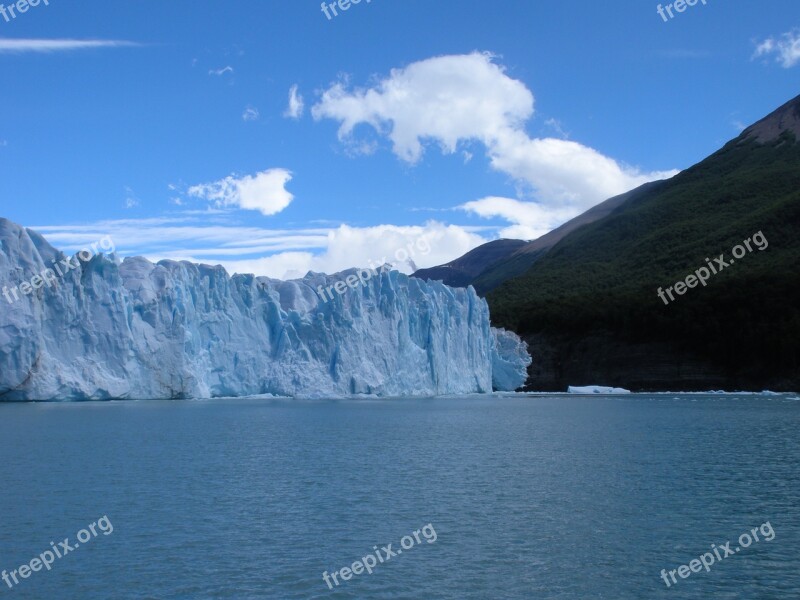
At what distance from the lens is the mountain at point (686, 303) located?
52062 mm

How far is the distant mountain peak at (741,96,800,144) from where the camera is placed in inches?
3809

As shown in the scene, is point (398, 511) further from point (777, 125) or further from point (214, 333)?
point (777, 125)

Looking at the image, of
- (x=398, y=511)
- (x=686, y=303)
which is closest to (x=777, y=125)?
(x=686, y=303)

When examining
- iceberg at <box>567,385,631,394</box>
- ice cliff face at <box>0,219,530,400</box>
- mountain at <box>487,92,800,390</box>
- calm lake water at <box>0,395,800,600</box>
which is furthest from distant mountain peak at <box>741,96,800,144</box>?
calm lake water at <box>0,395,800,600</box>

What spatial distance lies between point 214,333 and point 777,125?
8716 cm

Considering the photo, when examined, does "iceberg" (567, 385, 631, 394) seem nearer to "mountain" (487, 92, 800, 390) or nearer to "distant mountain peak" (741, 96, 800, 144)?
"mountain" (487, 92, 800, 390)

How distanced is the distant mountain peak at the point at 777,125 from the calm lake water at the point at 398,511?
85.7m

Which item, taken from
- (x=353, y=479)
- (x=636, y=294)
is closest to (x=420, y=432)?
(x=353, y=479)

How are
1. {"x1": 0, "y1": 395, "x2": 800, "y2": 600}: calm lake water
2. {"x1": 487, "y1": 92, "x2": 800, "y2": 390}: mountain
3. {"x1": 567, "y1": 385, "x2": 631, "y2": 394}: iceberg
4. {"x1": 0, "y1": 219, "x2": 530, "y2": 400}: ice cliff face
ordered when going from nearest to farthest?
{"x1": 0, "y1": 395, "x2": 800, "y2": 600}: calm lake water → {"x1": 0, "y1": 219, "x2": 530, "y2": 400}: ice cliff face → {"x1": 487, "y1": 92, "x2": 800, "y2": 390}: mountain → {"x1": 567, "y1": 385, "x2": 631, "y2": 394}: iceberg

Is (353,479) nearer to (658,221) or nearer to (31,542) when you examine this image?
(31,542)

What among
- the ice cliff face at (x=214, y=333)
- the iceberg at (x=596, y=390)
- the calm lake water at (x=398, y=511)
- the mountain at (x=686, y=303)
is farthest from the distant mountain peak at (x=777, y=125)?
the calm lake water at (x=398, y=511)

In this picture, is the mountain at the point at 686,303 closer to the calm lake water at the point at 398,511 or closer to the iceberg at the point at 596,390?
the iceberg at the point at 596,390

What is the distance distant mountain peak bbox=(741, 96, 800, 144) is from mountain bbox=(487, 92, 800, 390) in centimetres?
1319

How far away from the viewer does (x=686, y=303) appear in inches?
2159
